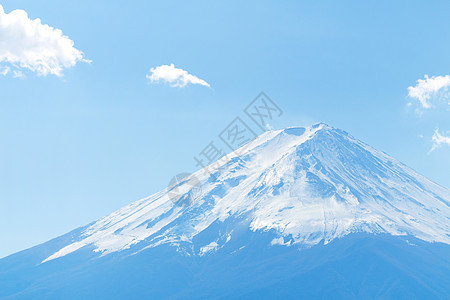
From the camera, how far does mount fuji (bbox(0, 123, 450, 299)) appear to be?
420 feet

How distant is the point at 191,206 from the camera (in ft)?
536

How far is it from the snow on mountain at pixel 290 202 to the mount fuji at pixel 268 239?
15.4 inches

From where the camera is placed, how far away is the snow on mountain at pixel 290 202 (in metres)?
147

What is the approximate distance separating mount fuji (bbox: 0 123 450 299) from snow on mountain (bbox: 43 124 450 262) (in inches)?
15.4

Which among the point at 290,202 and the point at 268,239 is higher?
the point at 290,202

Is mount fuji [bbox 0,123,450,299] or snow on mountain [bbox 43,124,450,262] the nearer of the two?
mount fuji [bbox 0,123,450,299]

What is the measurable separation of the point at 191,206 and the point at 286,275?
41827 mm

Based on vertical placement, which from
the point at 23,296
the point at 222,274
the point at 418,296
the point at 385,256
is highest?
the point at 23,296

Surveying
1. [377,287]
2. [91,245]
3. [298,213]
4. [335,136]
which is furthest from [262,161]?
[377,287]

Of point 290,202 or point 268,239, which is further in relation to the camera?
point 290,202

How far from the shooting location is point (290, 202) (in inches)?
6132

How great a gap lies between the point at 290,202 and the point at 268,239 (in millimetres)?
15606

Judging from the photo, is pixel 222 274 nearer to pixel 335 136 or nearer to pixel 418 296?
pixel 418 296

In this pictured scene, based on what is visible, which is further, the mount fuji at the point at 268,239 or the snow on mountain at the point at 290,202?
the snow on mountain at the point at 290,202
